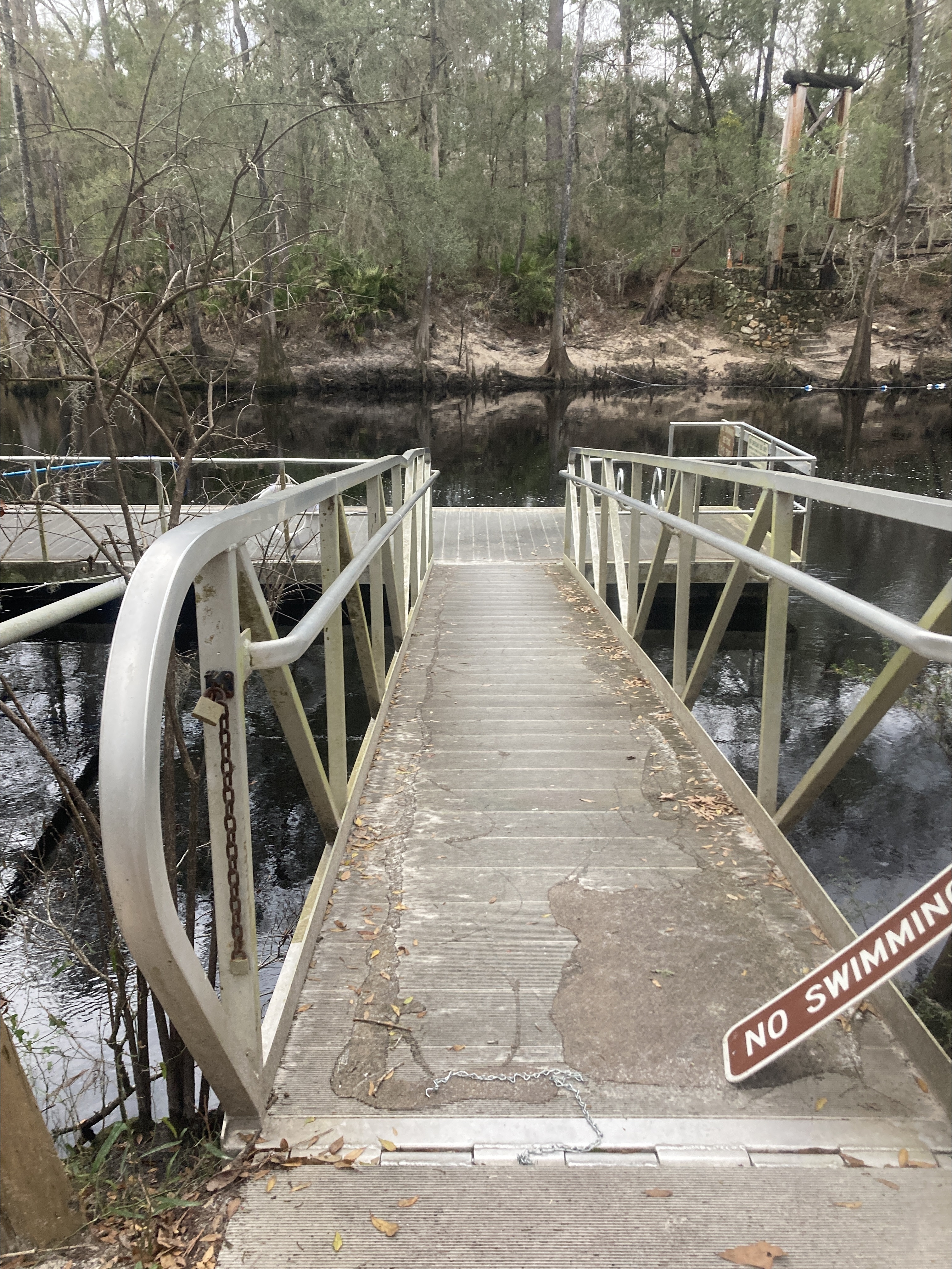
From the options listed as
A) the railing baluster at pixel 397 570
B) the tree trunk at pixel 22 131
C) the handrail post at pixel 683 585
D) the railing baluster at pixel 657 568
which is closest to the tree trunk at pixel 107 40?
the tree trunk at pixel 22 131

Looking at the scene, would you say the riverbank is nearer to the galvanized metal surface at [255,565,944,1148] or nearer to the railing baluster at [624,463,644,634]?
the railing baluster at [624,463,644,634]

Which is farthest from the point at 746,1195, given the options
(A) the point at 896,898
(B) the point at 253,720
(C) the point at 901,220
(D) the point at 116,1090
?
(C) the point at 901,220

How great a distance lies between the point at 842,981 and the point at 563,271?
108 ft

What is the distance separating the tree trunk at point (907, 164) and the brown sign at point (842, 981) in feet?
95.4

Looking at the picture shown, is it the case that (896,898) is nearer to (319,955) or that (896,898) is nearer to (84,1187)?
(319,955)

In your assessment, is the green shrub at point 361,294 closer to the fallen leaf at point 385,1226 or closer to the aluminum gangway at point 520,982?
the aluminum gangway at point 520,982

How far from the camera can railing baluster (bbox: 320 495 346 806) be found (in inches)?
99.3

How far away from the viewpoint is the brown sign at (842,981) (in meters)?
1.44

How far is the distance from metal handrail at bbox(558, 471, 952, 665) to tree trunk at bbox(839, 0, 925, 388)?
27.5 meters

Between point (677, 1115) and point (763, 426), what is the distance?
22671mm

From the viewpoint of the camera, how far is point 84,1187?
154 centimetres

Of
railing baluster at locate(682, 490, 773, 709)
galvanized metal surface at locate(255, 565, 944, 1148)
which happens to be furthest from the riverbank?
galvanized metal surface at locate(255, 565, 944, 1148)

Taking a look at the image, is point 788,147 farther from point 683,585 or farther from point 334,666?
point 334,666

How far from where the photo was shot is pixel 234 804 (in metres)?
1.53
